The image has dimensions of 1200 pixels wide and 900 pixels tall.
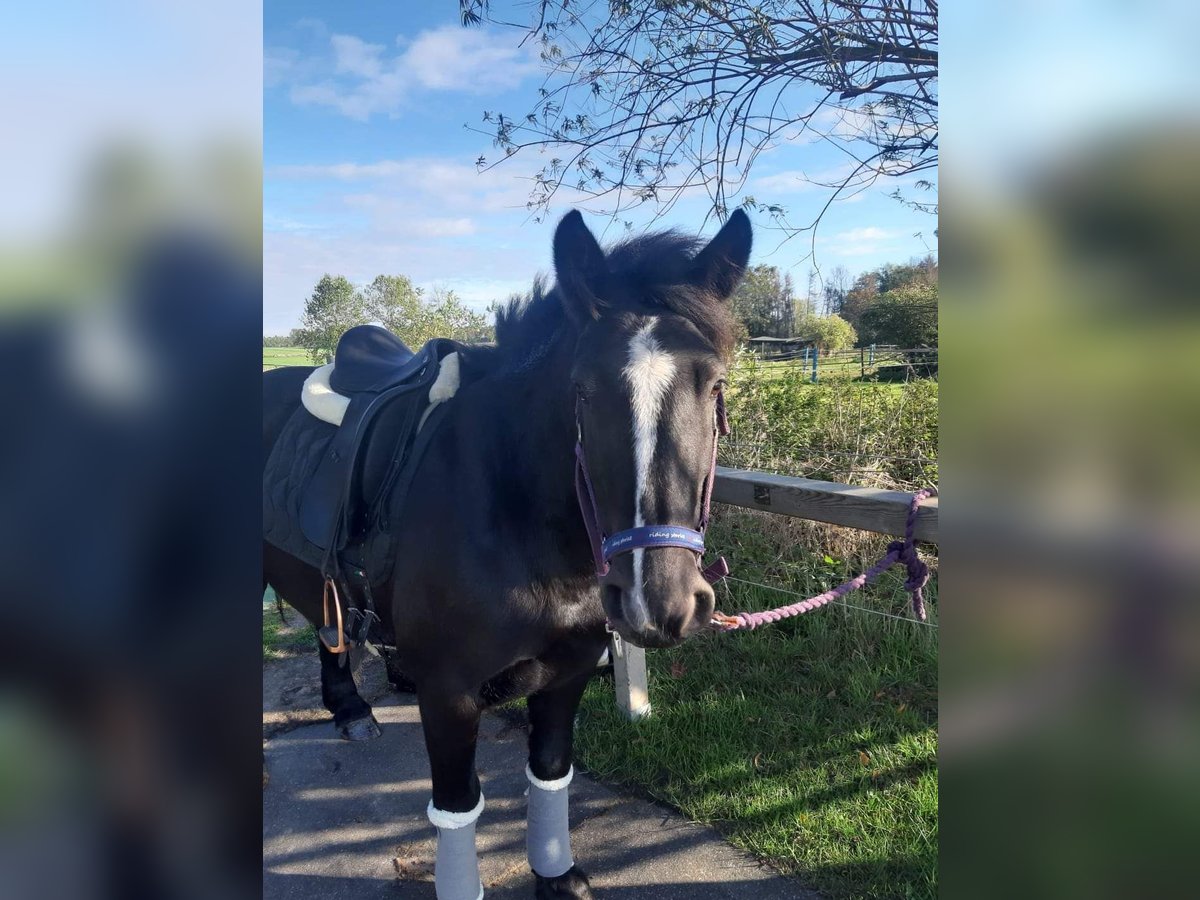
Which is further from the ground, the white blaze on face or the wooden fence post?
the white blaze on face

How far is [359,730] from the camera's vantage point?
359 cm

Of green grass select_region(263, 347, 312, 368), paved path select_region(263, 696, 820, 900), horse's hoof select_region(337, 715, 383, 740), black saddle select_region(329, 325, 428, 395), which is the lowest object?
paved path select_region(263, 696, 820, 900)

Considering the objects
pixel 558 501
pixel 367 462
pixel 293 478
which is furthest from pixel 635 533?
pixel 293 478

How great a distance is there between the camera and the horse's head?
1.49m

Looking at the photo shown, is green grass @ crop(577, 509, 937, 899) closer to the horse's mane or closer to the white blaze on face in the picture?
the white blaze on face

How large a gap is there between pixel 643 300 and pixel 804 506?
4.73ft

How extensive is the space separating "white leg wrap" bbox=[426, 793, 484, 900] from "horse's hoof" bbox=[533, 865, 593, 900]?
243mm
